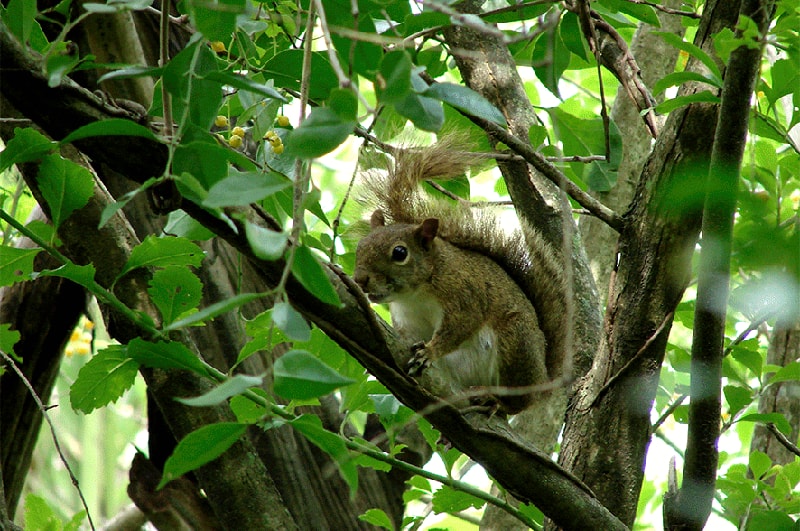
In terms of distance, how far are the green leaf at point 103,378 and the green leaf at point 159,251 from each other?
0.54ft

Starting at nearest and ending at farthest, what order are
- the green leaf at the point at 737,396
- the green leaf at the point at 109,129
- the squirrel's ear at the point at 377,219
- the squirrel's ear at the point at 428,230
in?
the green leaf at the point at 109,129 < the green leaf at the point at 737,396 < the squirrel's ear at the point at 428,230 < the squirrel's ear at the point at 377,219

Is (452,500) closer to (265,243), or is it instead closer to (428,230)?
(428,230)

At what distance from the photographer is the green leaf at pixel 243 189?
27.0 inches

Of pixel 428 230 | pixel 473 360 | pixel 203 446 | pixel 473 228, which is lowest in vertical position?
pixel 203 446

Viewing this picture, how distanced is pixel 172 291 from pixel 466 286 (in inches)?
42.6

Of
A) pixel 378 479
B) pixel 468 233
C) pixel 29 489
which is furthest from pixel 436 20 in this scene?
pixel 29 489

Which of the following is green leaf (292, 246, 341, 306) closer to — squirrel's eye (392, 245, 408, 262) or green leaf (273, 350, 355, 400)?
green leaf (273, 350, 355, 400)

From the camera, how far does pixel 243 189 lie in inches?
27.9

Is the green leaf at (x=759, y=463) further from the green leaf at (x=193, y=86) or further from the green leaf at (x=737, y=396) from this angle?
the green leaf at (x=193, y=86)

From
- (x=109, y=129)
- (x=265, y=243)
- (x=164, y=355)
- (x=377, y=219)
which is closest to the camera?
(x=265, y=243)

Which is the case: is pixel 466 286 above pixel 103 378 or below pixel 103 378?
above

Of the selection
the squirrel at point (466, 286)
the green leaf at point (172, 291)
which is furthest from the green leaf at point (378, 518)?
the green leaf at point (172, 291)

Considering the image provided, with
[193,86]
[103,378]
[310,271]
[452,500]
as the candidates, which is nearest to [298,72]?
[193,86]

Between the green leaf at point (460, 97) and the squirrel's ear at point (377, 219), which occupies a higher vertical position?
the squirrel's ear at point (377, 219)
